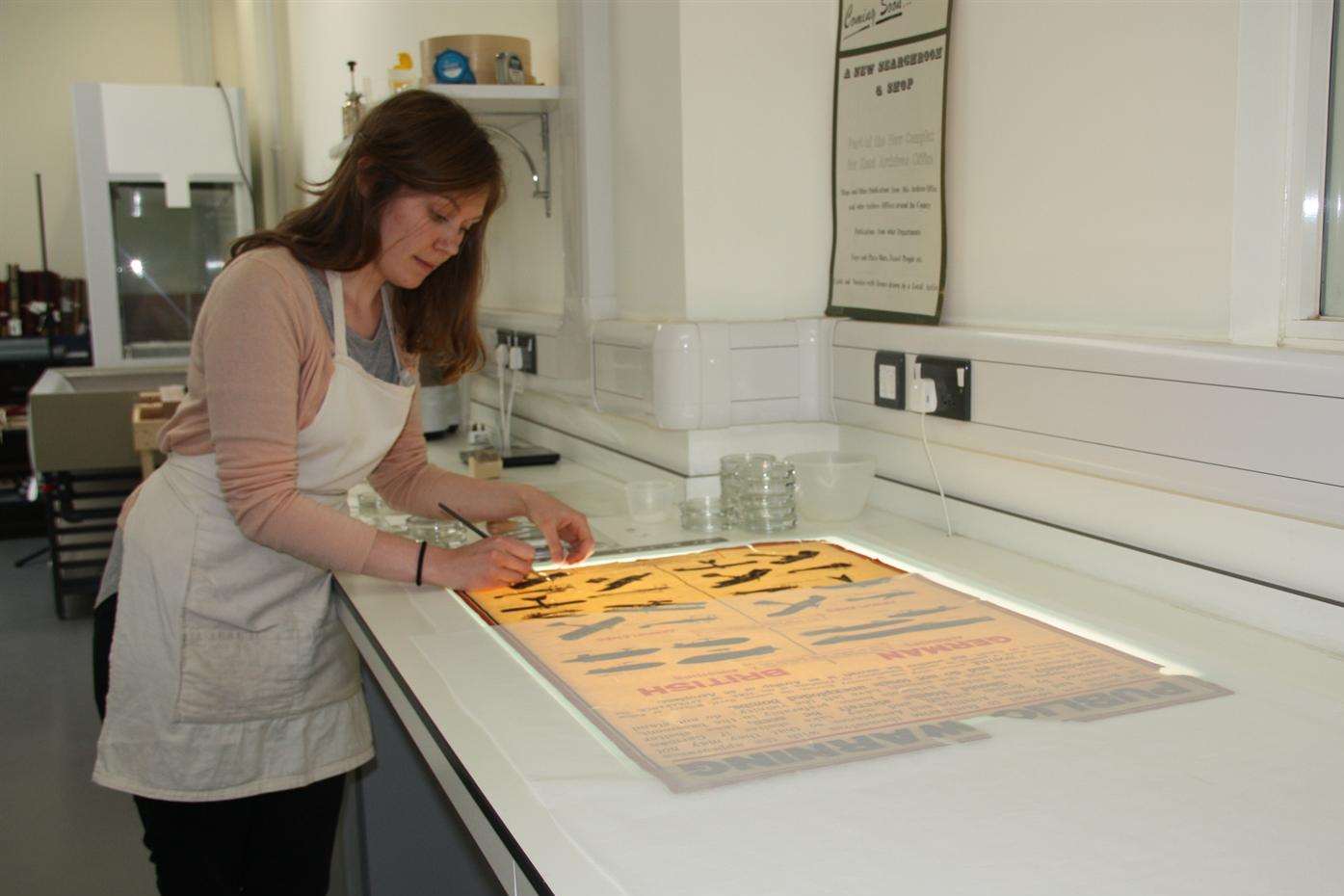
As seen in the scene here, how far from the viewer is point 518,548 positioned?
140 cm

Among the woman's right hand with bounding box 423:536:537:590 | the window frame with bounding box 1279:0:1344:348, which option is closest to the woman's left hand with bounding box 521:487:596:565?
the woman's right hand with bounding box 423:536:537:590

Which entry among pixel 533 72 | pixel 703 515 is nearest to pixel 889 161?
pixel 703 515

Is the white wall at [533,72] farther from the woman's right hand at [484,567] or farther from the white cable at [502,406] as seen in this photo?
the woman's right hand at [484,567]

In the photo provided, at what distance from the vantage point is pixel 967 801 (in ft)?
2.68

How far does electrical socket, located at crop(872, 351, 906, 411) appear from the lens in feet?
5.59

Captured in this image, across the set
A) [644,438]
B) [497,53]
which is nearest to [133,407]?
[497,53]

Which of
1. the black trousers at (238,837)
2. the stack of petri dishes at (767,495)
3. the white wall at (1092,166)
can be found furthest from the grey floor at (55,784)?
the white wall at (1092,166)

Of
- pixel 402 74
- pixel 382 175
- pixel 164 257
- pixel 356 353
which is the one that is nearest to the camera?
pixel 382 175

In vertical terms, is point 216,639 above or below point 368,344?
below

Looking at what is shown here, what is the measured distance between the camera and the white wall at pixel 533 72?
2828 millimetres

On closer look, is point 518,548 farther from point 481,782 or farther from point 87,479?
point 87,479

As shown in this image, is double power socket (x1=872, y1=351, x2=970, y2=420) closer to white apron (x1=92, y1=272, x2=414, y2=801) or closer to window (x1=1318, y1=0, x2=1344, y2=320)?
window (x1=1318, y1=0, x2=1344, y2=320)

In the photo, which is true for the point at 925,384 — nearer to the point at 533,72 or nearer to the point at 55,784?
the point at 533,72

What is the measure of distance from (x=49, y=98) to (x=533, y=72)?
15.0 ft
